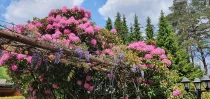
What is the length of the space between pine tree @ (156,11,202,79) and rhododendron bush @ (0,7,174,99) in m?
9.89

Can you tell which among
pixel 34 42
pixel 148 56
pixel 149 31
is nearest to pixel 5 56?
pixel 34 42

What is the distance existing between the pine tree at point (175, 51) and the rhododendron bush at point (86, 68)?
989 centimetres

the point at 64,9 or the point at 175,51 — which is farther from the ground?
the point at 64,9

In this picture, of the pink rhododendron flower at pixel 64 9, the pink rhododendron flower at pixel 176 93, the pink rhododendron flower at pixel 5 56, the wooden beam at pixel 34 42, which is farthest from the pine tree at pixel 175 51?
the wooden beam at pixel 34 42

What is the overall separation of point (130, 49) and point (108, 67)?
136cm

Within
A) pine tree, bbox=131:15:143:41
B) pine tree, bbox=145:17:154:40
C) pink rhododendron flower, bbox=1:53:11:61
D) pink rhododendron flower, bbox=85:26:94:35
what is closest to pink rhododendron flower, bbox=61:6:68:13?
pink rhododendron flower, bbox=85:26:94:35

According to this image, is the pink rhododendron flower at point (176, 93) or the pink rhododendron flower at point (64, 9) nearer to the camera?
the pink rhododendron flower at point (176, 93)

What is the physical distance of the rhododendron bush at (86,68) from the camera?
18.4 ft

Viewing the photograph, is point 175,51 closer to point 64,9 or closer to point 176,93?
point 176,93

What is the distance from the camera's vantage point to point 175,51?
56.7 feet

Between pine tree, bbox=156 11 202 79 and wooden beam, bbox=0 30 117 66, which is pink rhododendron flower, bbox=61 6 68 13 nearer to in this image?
wooden beam, bbox=0 30 117 66

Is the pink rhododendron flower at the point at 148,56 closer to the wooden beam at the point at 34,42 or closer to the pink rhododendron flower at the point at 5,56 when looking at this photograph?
the wooden beam at the point at 34,42

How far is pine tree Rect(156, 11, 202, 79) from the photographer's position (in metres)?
16.8

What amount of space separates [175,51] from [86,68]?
42.8 feet
